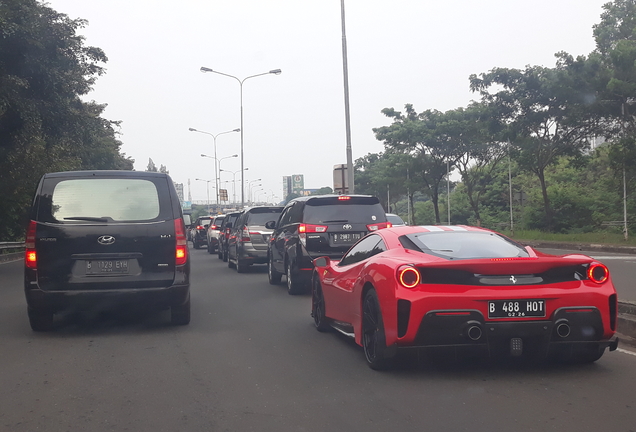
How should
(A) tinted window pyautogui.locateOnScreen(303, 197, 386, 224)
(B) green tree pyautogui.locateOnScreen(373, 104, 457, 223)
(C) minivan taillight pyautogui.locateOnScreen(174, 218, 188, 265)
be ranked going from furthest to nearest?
(B) green tree pyautogui.locateOnScreen(373, 104, 457, 223) → (A) tinted window pyautogui.locateOnScreen(303, 197, 386, 224) → (C) minivan taillight pyautogui.locateOnScreen(174, 218, 188, 265)

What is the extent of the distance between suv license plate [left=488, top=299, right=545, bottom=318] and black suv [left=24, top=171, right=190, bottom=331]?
4025 mm

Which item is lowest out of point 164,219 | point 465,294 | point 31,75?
point 465,294

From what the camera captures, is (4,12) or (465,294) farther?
(4,12)

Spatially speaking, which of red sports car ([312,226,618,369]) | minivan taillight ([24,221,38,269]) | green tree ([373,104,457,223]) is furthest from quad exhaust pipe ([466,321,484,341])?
green tree ([373,104,457,223])

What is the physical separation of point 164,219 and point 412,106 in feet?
134

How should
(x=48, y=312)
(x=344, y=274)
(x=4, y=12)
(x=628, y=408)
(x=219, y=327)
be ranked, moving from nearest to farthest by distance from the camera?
(x=628, y=408) < (x=344, y=274) < (x=48, y=312) < (x=219, y=327) < (x=4, y=12)

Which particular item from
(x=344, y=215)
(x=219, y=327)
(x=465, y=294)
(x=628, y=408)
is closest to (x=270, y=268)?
(x=344, y=215)

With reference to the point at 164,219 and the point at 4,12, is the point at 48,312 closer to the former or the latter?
the point at 164,219

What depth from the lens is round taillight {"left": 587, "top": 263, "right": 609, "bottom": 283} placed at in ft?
19.4

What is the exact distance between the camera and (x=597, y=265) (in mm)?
5980

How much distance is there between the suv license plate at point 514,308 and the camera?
223 inches

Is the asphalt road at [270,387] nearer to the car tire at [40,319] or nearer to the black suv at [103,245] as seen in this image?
the car tire at [40,319]

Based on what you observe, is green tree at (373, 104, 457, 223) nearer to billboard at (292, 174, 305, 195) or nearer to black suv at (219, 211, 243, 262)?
black suv at (219, 211, 243, 262)

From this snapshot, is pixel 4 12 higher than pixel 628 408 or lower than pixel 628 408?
higher
